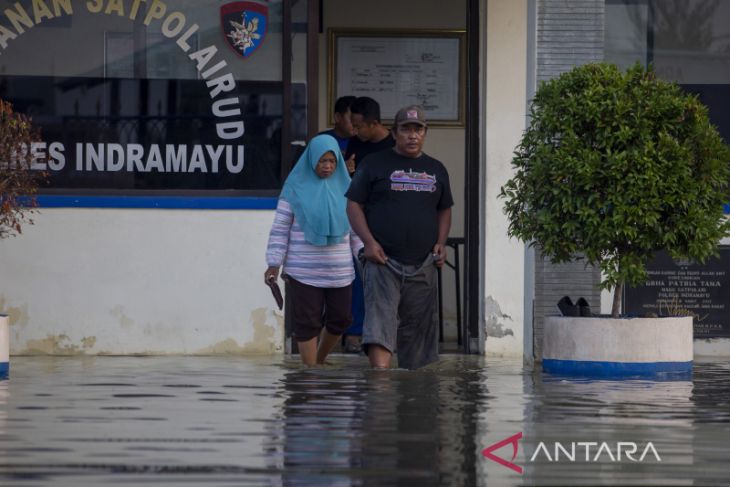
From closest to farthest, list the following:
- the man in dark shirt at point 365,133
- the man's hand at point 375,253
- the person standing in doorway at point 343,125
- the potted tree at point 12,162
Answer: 1. the man's hand at point 375,253
2. the potted tree at point 12,162
3. the man in dark shirt at point 365,133
4. the person standing in doorway at point 343,125

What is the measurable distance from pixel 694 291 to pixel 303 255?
3715 mm

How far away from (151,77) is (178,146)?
59 cm

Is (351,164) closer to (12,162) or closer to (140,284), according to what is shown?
(140,284)

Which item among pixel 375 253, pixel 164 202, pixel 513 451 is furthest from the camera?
pixel 164 202

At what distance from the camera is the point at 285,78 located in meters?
13.1

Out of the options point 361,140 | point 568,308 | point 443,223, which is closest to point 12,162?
point 361,140

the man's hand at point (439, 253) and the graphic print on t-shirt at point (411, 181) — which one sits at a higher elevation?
the graphic print on t-shirt at point (411, 181)

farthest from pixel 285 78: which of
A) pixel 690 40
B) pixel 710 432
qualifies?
pixel 710 432

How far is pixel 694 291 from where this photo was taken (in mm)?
13484

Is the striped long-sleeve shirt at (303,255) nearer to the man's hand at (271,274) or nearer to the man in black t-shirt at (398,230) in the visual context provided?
the man's hand at (271,274)

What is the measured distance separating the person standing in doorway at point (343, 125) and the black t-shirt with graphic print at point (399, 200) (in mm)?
2053

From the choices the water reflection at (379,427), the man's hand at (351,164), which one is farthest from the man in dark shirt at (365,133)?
the water reflection at (379,427)

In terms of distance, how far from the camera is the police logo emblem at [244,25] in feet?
43.0

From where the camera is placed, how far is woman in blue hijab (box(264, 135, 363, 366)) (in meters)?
11.5
